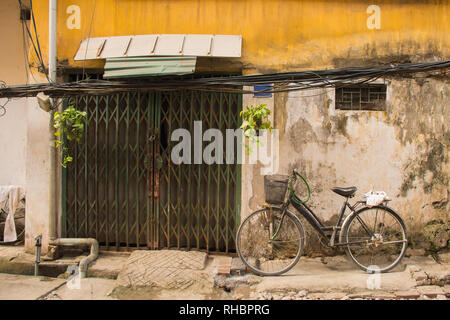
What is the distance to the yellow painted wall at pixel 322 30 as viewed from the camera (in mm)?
4941

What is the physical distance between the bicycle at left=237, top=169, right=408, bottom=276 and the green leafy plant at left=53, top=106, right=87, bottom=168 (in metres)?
2.48

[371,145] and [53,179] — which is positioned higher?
[371,145]

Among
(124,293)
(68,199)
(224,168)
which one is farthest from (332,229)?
(68,199)

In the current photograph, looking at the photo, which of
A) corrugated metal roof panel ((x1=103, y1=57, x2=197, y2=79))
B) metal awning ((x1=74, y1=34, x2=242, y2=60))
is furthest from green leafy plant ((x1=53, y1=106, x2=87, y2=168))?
metal awning ((x1=74, y1=34, x2=242, y2=60))

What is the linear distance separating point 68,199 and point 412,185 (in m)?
4.83

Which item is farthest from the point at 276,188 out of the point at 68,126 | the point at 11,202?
the point at 11,202

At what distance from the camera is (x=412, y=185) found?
16.3 ft

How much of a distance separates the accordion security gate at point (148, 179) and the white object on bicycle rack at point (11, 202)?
44.1 inches

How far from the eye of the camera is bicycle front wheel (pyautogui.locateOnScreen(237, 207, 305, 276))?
451cm

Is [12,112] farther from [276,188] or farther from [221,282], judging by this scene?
[276,188]

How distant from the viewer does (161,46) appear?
15.6ft

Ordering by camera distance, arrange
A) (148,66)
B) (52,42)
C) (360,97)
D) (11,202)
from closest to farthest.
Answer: (148,66) → (52,42) → (360,97) → (11,202)

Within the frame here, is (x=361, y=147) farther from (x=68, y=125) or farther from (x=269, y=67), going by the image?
(x=68, y=125)

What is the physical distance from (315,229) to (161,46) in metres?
3.10
